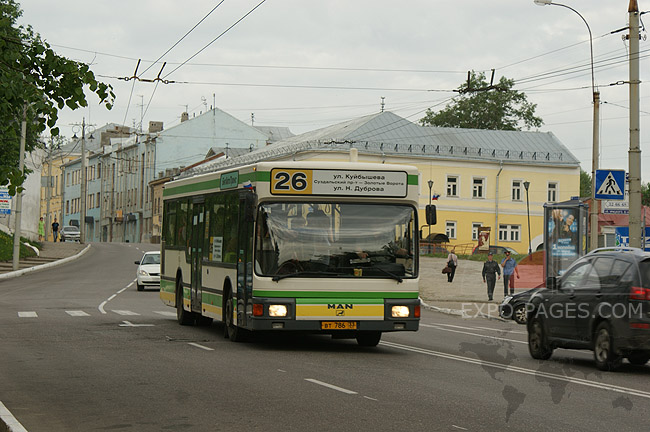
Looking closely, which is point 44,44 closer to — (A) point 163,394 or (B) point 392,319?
(A) point 163,394

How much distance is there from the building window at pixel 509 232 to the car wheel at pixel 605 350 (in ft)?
211

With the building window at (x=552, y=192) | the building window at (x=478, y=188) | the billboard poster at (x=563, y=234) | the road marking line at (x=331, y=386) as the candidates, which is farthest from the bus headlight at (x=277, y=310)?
the building window at (x=552, y=192)

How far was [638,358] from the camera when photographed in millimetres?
14789

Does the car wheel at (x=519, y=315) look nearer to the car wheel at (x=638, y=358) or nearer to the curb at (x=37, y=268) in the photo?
the car wheel at (x=638, y=358)

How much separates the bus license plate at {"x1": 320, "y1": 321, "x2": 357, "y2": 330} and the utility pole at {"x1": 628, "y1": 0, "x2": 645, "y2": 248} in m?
8.24

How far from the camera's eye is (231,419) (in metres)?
9.43

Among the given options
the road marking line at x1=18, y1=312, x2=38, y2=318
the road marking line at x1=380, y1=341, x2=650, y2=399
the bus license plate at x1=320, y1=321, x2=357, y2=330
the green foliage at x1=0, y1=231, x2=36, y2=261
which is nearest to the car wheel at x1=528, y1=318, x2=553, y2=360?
the road marking line at x1=380, y1=341, x2=650, y2=399

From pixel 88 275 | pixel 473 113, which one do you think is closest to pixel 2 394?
pixel 88 275

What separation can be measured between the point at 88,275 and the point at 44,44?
124 feet

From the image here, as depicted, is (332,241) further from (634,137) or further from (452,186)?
(452,186)

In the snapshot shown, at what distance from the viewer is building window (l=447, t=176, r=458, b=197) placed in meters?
77.1

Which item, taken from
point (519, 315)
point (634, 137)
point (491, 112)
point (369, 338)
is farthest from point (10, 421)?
point (491, 112)

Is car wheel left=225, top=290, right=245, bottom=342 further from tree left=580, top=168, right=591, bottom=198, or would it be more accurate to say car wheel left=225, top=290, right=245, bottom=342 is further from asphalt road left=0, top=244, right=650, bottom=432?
tree left=580, top=168, right=591, bottom=198

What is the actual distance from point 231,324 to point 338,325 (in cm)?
259
